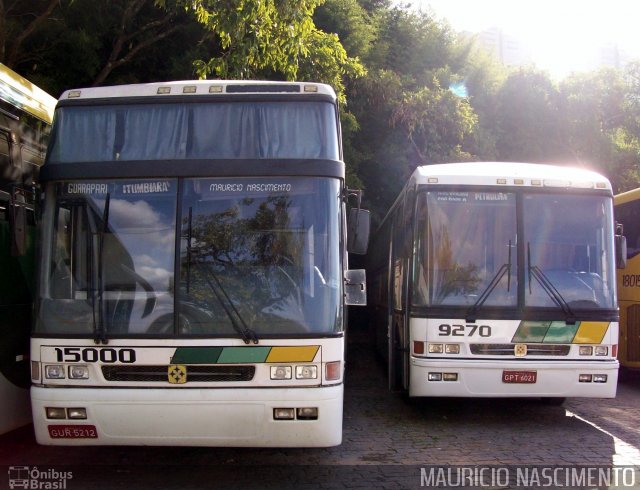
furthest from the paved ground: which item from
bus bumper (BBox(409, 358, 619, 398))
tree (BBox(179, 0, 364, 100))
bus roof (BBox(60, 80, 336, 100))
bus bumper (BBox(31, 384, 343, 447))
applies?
tree (BBox(179, 0, 364, 100))

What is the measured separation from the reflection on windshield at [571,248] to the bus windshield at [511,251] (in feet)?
0.04

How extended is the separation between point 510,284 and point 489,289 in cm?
26

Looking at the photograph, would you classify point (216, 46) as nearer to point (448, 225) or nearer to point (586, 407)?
point (448, 225)

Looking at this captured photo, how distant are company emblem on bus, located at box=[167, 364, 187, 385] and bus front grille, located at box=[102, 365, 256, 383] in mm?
23

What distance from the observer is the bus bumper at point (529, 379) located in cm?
729

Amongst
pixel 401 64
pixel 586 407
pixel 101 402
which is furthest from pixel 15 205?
pixel 401 64

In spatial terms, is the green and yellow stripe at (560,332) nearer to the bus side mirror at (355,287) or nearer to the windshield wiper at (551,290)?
the windshield wiper at (551,290)

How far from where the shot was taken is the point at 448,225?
7770 mm

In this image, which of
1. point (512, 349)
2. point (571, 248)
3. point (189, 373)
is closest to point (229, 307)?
point (189, 373)

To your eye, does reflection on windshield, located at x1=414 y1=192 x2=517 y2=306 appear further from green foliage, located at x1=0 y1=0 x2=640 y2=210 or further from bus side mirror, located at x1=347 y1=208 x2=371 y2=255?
green foliage, located at x1=0 y1=0 x2=640 y2=210

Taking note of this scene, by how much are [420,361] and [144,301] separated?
11.9 ft

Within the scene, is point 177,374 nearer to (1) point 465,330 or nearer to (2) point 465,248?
(1) point 465,330

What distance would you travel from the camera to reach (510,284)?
753cm

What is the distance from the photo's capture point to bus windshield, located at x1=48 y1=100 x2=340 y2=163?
5387 mm
